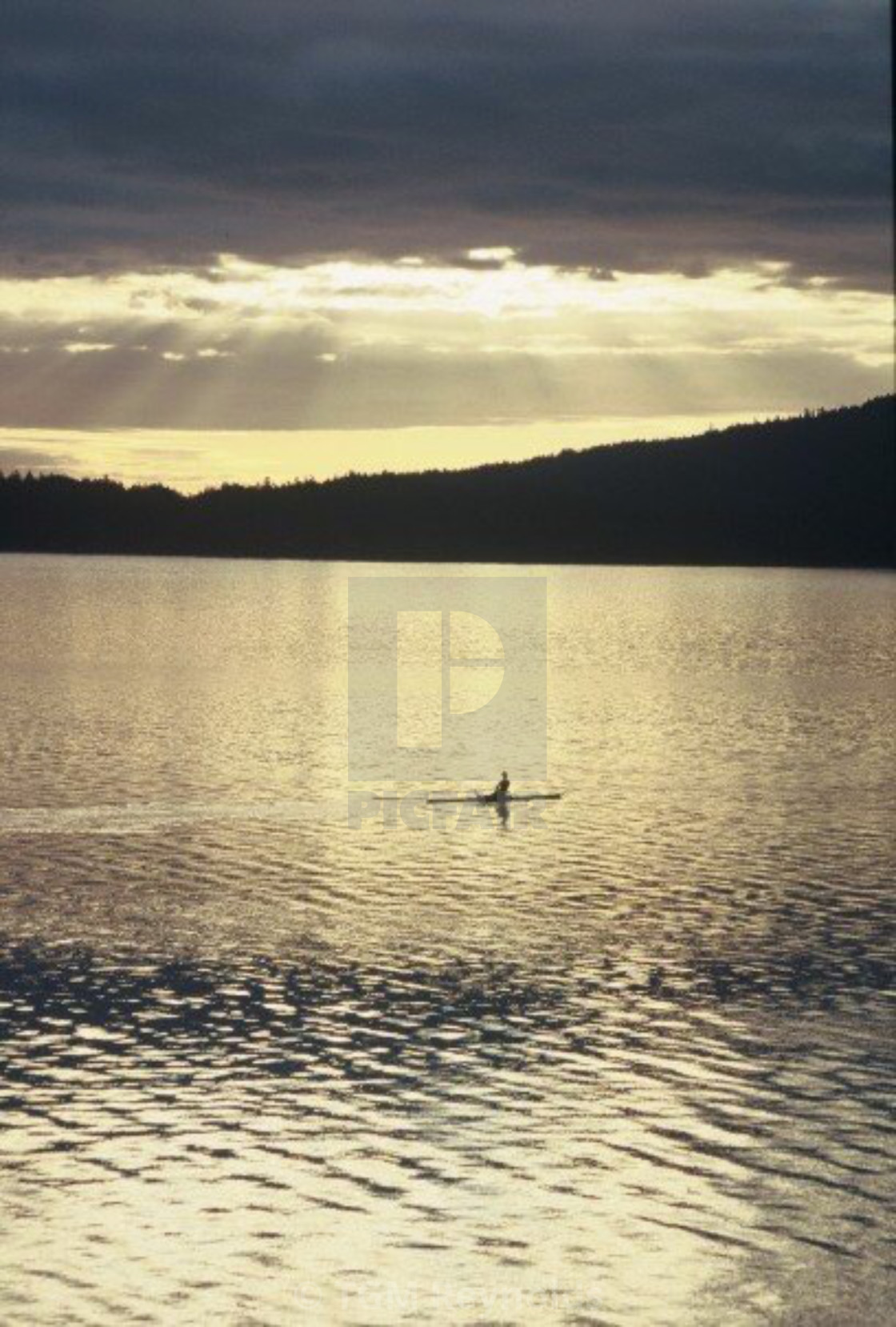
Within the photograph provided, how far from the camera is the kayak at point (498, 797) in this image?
260 feet

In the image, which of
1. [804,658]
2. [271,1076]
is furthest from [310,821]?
[804,658]

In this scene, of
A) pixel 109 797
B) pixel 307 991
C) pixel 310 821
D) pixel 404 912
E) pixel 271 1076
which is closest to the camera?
pixel 271 1076

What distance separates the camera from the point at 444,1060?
4038 cm

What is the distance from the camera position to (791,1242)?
30.7 m

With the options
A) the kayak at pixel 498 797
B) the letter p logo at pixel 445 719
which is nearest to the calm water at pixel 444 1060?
the kayak at pixel 498 797

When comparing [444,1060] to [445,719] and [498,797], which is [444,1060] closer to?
[498,797]

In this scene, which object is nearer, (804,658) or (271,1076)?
(271,1076)

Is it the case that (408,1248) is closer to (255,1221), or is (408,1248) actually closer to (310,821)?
(255,1221)

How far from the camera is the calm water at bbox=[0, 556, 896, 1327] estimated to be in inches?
1171

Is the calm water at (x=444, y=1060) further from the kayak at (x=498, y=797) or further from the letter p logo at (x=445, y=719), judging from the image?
the letter p logo at (x=445, y=719)

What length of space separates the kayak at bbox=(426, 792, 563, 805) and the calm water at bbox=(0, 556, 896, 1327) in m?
1.03

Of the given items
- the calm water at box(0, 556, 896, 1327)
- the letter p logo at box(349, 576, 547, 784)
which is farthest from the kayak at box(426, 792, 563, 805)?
the letter p logo at box(349, 576, 547, 784)

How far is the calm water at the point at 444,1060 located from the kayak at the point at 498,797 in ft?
3.38

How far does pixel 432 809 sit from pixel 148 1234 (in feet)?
162
